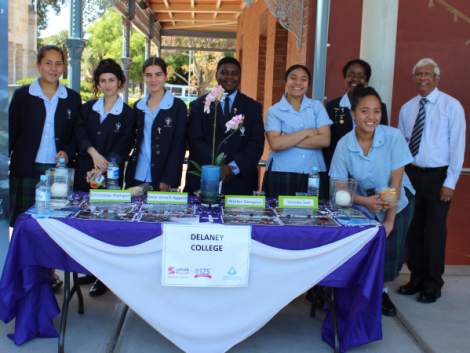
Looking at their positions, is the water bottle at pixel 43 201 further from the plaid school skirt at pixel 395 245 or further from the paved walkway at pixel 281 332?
the plaid school skirt at pixel 395 245

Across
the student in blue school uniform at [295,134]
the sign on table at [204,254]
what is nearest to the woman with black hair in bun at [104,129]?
the student in blue school uniform at [295,134]

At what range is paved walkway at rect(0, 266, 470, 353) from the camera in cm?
266

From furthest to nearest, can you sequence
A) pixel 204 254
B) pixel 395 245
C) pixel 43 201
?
pixel 395 245
pixel 43 201
pixel 204 254

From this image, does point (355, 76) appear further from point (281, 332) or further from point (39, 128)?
point (39, 128)

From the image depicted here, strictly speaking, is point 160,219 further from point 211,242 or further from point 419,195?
point 419,195

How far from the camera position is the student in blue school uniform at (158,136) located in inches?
129

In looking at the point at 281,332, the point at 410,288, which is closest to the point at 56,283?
the point at 281,332

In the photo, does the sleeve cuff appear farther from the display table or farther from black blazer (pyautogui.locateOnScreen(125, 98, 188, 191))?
the display table

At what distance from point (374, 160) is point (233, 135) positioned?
1.07 m

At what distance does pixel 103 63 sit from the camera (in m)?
3.36

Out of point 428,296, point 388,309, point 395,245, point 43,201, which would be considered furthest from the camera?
point 428,296

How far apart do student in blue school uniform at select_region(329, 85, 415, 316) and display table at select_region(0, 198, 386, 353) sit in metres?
0.51

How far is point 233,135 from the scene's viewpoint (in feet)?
11.2

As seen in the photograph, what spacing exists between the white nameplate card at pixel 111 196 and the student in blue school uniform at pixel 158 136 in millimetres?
627
